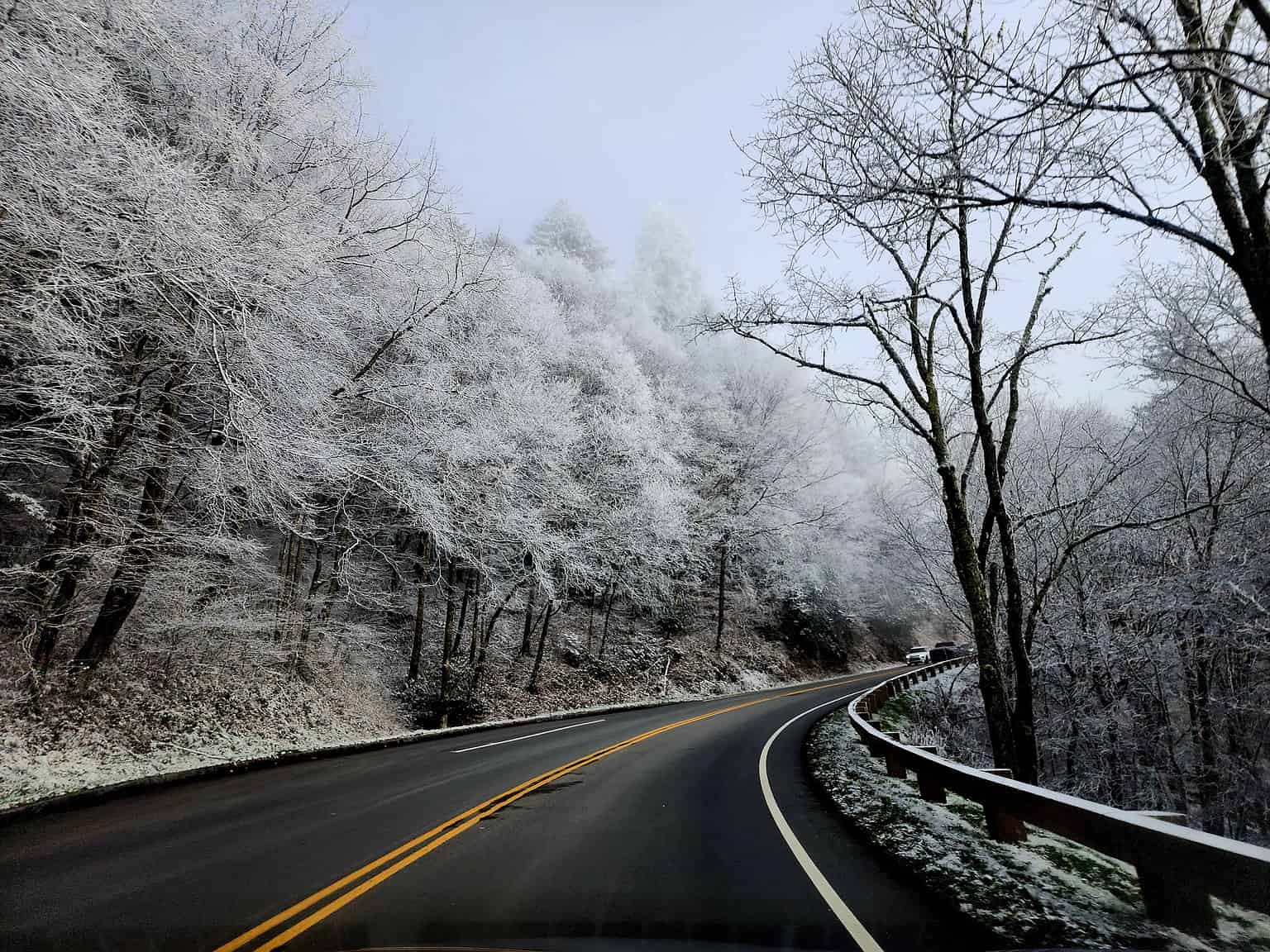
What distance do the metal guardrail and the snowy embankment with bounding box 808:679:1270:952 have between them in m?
0.12

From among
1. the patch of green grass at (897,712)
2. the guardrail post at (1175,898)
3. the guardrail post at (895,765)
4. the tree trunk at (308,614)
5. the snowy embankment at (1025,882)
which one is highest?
the tree trunk at (308,614)

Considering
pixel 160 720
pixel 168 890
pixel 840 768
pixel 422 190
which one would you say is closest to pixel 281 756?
pixel 160 720

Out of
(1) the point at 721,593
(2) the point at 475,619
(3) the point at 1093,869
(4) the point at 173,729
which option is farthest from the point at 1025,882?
(1) the point at 721,593

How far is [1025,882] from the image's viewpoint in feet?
13.0

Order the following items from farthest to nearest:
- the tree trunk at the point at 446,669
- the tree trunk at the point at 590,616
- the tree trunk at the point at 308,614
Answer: the tree trunk at the point at 590,616 → the tree trunk at the point at 446,669 → the tree trunk at the point at 308,614

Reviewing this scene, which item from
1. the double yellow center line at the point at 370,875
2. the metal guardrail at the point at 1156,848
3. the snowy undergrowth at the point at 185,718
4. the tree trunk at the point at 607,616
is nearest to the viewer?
the metal guardrail at the point at 1156,848

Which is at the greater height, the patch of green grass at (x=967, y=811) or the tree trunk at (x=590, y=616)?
the tree trunk at (x=590, y=616)

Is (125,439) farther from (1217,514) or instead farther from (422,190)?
(1217,514)

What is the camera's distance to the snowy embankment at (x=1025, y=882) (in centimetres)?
309

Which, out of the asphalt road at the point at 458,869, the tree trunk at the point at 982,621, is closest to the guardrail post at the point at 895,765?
the asphalt road at the point at 458,869

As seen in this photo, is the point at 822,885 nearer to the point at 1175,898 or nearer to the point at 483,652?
the point at 1175,898

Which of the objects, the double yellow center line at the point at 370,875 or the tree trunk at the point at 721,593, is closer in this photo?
the double yellow center line at the point at 370,875

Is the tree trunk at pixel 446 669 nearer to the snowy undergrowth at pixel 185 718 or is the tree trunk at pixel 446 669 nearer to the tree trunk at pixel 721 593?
the snowy undergrowth at pixel 185 718

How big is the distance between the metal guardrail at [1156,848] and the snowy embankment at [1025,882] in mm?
117
